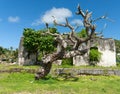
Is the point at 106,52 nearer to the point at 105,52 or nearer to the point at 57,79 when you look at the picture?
the point at 105,52

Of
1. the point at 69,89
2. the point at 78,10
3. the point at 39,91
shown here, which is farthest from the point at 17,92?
the point at 78,10

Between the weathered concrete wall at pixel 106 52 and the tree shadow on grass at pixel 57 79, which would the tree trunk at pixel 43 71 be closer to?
the tree shadow on grass at pixel 57 79

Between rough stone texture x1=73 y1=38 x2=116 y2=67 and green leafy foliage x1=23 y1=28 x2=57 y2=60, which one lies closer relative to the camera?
green leafy foliage x1=23 y1=28 x2=57 y2=60

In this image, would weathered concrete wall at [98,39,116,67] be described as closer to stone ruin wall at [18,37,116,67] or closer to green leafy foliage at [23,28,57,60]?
stone ruin wall at [18,37,116,67]

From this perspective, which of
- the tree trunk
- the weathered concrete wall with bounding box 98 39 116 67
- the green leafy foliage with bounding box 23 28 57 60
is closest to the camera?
the tree trunk

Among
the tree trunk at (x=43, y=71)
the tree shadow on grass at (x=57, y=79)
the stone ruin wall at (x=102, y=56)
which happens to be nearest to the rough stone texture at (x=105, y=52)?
the stone ruin wall at (x=102, y=56)

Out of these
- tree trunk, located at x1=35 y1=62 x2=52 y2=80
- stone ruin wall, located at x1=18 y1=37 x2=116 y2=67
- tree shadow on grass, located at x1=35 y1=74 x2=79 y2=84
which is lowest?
tree shadow on grass, located at x1=35 y1=74 x2=79 y2=84

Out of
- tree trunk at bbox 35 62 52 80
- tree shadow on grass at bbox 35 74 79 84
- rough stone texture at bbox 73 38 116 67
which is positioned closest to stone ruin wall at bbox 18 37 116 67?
rough stone texture at bbox 73 38 116 67

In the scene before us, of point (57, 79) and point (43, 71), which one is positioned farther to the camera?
point (57, 79)

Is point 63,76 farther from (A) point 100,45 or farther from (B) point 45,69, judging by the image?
(A) point 100,45

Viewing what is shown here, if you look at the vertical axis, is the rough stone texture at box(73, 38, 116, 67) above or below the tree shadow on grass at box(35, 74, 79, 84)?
above

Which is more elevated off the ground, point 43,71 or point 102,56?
point 102,56

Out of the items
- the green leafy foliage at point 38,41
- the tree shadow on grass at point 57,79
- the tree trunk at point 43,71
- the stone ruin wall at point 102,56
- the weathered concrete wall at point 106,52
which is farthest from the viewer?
the weathered concrete wall at point 106,52

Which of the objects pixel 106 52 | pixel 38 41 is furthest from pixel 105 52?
pixel 38 41
